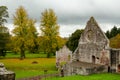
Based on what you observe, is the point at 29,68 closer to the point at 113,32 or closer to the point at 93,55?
the point at 93,55

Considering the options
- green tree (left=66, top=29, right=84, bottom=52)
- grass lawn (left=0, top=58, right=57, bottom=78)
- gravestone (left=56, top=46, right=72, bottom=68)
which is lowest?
grass lawn (left=0, top=58, right=57, bottom=78)

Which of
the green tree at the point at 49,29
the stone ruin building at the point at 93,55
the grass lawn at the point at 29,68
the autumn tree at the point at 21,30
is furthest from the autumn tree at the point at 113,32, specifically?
the stone ruin building at the point at 93,55

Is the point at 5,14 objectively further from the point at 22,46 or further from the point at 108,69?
the point at 108,69

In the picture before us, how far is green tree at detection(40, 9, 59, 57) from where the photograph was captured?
65750mm

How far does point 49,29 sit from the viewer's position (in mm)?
65688

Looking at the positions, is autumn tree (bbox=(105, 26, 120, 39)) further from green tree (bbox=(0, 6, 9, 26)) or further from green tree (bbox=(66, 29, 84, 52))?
green tree (bbox=(0, 6, 9, 26))

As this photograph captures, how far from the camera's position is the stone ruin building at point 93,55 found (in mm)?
32000

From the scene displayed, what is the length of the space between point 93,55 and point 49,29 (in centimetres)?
3123

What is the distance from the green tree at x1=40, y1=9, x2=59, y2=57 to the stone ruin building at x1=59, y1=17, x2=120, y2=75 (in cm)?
2741

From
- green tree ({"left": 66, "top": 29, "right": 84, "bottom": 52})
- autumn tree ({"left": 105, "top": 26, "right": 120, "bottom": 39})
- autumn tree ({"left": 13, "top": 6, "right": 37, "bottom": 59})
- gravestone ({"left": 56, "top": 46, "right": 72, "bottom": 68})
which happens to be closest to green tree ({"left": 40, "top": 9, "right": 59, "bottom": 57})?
autumn tree ({"left": 13, "top": 6, "right": 37, "bottom": 59})

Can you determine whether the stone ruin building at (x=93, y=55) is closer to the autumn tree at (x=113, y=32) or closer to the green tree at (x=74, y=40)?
the green tree at (x=74, y=40)

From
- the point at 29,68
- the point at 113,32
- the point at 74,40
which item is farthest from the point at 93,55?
the point at 113,32

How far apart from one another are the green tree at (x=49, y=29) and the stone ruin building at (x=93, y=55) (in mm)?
27407

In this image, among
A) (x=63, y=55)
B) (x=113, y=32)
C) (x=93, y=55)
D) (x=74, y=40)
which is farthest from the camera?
(x=113, y=32)
